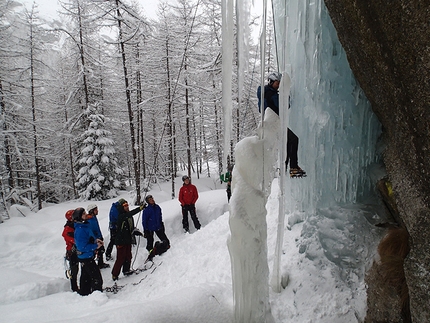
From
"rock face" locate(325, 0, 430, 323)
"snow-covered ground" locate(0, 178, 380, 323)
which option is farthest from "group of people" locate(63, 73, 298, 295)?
"rock face" locate(325, 0, 430, 323)

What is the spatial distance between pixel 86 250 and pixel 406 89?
17.1 ft

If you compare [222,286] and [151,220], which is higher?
[151,220]

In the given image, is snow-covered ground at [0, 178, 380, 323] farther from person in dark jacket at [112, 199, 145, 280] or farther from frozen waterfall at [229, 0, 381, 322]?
person in dark jacket at [112, 199, 145, 280]

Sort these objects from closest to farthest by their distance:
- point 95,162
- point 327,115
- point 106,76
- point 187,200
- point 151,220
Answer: point 327,115 < point 151,220 < point 187,200 < point 95,162 < point 106,76

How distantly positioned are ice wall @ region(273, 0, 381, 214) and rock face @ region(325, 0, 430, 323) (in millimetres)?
682

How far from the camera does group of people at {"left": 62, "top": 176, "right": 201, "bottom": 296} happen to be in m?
4.81

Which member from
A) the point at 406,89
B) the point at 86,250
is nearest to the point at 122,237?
the point at 86,250

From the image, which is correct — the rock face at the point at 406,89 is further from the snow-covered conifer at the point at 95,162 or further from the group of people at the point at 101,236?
the snow-covered conifer at the point at 95,162

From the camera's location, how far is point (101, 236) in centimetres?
602

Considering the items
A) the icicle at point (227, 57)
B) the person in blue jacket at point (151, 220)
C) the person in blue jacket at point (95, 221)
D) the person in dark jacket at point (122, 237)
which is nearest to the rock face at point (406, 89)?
the icicle at point (227, 57)

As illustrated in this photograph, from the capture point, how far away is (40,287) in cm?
520

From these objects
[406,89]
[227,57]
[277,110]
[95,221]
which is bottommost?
[95,221]

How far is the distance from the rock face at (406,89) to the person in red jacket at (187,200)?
6238mm

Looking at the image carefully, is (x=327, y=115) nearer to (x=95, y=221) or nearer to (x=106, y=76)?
(x=95, y=221)
